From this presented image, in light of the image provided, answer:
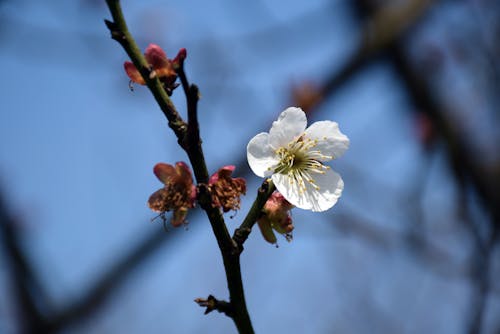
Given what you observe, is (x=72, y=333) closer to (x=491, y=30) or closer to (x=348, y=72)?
(x=348, y=72)

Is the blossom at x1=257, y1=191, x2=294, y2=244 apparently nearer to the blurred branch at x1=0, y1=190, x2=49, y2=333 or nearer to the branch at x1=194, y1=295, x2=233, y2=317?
the branch at x1=194, y1=295, x2=233, y2=317

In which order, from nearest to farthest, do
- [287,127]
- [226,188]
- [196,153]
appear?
[196,153], [226,188], [287,127]

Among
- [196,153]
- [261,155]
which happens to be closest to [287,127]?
[261,155]

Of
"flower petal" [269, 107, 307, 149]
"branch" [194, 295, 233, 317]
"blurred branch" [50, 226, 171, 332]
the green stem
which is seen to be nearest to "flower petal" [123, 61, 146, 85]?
the green stem

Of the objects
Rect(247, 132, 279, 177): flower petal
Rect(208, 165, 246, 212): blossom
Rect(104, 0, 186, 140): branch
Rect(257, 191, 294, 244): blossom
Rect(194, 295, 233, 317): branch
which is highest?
Rect(104, 0, 186, 140): branch

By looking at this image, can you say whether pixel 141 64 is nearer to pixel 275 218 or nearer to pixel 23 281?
pixel 275 218

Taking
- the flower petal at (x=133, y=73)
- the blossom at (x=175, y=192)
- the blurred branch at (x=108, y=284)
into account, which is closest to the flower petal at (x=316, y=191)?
the blossom at (x=175, y=192)

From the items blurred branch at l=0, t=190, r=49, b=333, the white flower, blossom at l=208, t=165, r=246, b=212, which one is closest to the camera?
blossom at l=208, t=165, r=246, b=212
